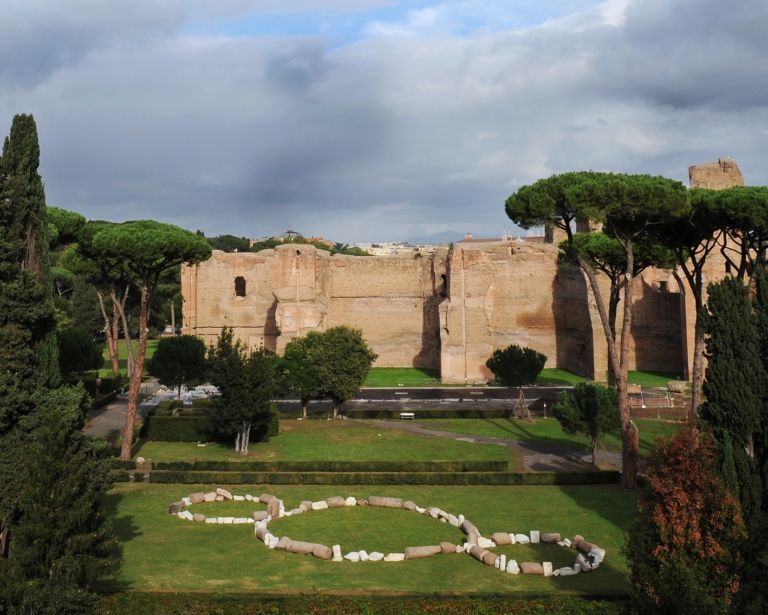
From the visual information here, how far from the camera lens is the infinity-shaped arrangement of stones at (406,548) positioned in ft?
45.3

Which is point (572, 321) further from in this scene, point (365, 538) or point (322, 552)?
point (322, 552)

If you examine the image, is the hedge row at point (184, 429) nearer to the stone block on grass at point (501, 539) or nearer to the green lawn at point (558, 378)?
the stone block on grass at point (501, 539)

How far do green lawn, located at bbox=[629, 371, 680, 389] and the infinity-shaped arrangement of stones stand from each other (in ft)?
81.9

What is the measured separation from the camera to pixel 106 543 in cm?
1102

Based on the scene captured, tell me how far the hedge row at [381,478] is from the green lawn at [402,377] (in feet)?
72.8

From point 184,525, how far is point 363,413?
1571 cm

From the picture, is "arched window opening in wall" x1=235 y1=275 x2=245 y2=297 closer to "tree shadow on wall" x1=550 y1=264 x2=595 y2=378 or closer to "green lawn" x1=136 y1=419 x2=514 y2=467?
"tree shadow on wall" x1=550 y1=264 x2=595 y2=378

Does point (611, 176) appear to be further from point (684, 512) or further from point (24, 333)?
point (24, 333)

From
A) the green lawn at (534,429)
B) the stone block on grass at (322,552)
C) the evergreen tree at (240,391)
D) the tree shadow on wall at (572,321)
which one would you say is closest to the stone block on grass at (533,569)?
the stone block on grass at (322,552)

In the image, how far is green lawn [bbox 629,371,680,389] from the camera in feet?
128

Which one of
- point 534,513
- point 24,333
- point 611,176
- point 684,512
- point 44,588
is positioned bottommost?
point 534,513

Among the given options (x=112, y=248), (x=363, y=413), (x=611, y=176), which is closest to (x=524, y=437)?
(x=363, y=413)

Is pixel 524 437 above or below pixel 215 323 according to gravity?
below

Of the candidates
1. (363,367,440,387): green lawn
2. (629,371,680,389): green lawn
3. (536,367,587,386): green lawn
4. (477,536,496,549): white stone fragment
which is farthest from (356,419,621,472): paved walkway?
(629,371,680,389): green lawn
